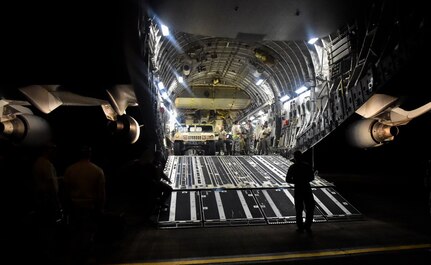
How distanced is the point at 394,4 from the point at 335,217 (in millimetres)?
5143

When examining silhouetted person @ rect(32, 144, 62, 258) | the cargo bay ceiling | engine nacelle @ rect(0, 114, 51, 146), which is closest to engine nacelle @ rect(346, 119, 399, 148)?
the cargo bay ceiling

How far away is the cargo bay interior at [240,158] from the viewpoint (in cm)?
411

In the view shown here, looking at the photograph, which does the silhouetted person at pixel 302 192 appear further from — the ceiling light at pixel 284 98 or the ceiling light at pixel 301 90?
the ceiling light at pixel 284 98

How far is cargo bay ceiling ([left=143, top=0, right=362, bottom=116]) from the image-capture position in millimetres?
6895

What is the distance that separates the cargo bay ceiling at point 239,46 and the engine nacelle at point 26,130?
11.2 ft

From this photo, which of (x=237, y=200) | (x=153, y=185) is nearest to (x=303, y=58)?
(x=237, y=200)

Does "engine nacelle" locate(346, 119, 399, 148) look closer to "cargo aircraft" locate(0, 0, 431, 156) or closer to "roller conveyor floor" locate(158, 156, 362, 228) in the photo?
"cargo aircraft" locate(0, 0, 431, 156)

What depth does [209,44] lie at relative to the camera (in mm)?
13070

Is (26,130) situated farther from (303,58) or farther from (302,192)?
(303,58)

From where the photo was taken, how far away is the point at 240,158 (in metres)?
10.8

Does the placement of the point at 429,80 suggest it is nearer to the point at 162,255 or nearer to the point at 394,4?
the point at 394,4

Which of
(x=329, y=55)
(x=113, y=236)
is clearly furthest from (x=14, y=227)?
(x=329, y=55)

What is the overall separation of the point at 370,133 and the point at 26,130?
8502 mm

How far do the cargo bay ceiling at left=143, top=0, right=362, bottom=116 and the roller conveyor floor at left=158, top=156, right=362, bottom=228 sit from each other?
374 centimetres
